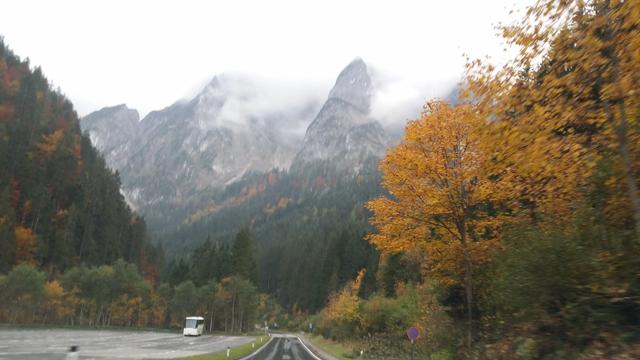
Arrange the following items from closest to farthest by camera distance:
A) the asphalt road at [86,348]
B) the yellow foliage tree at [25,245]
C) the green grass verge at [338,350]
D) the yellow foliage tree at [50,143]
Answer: the asphalt road at [86,348], the green grass verge at [338,350], the yellow foliage tree at [25,245], the yellow foliage tree at [50,143]

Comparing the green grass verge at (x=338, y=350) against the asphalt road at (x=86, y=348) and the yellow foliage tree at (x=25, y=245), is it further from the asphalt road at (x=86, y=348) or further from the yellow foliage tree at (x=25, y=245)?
the yellow foliage tree at (x=25, y=245)

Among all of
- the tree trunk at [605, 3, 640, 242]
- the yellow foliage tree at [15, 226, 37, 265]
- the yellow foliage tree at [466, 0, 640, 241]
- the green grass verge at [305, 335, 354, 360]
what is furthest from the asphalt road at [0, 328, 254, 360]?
the yellow foliage tree at [15, 226, 37, 265]

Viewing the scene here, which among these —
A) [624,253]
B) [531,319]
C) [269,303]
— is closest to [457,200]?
[531,319]

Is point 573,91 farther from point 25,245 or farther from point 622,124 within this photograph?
point 25,245

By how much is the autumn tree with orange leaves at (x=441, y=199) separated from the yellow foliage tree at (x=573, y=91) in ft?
26.5

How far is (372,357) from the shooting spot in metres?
32.7

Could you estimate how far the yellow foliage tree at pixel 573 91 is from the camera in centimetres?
732

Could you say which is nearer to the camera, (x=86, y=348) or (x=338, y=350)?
(x=86, y=348)

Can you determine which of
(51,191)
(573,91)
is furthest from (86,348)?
(51,191)

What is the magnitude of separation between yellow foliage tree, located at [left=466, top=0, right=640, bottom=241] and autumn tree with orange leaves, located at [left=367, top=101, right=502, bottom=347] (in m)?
8.08

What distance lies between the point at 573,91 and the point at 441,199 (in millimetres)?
9545

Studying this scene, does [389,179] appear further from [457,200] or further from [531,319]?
[531,319]

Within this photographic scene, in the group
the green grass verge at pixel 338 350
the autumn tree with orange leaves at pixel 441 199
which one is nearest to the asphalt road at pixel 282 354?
the green grass verge at pixel 338 350

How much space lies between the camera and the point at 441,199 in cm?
1727
